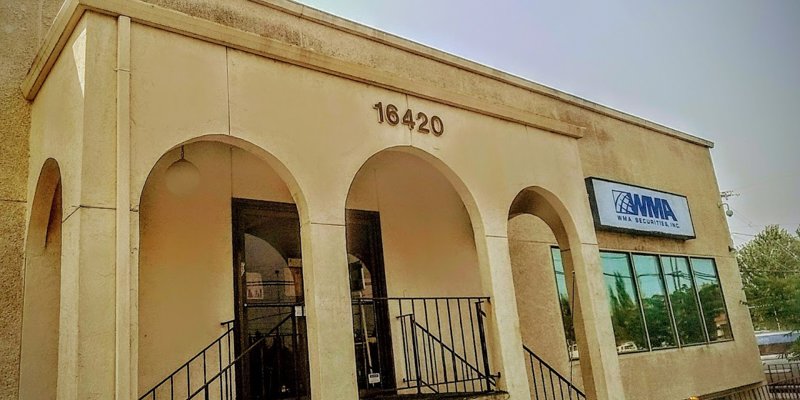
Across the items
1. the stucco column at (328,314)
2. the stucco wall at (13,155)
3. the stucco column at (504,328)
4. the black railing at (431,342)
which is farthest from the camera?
the black railing at (431,342)

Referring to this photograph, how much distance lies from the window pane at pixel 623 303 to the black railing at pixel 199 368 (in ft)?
19.3

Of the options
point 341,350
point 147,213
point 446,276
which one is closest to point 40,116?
point 147,213

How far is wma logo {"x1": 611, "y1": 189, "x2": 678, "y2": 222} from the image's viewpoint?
9.54 metres

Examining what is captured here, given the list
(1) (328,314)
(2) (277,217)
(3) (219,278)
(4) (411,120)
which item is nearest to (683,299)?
(4) (411,120)

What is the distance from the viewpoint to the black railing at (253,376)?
5324mm

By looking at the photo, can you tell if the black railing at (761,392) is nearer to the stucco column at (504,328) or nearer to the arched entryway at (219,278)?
the stucco column at (504,328)

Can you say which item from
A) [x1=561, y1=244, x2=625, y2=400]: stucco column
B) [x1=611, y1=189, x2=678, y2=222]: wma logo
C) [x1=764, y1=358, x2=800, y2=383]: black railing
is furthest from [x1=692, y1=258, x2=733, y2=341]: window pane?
[x1=561, y1=244, x2=625, y2=400]: stucco column

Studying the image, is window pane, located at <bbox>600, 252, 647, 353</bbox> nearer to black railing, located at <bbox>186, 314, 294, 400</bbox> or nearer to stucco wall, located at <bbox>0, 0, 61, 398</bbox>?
black railing, located at <bbox>186, 314, 294, 400</bbox>

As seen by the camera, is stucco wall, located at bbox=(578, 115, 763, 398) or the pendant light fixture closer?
the pendant light fixture

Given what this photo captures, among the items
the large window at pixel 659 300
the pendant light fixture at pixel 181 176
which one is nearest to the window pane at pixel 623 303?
the large window at pixel 659 300

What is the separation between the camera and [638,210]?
32.4ft

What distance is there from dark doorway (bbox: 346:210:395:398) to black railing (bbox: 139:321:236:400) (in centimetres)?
144

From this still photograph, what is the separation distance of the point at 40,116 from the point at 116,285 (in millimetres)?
2101

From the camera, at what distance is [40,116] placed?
4762 millimetres
